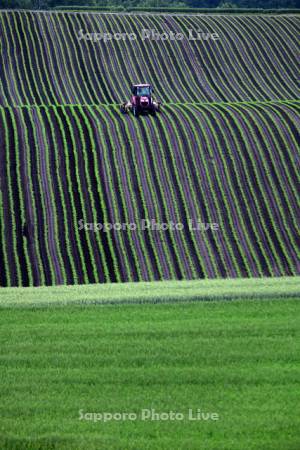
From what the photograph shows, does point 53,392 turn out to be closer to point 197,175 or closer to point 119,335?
point 119,335

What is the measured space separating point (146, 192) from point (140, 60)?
26572 mm

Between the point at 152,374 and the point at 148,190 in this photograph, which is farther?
the point at 148,190

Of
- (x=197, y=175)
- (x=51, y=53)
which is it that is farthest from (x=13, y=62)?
(x=197, y=175)

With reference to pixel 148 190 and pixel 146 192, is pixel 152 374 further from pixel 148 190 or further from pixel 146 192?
pixel 148 190

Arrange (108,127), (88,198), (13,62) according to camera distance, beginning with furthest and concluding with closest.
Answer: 1. (13,62)
2. (108,127)
3. (88,198)

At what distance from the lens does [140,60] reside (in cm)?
6156

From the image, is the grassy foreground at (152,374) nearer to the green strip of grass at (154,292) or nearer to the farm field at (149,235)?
the farm field at (149,235)

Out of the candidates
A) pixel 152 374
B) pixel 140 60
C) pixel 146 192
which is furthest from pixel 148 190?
pixel 140 60

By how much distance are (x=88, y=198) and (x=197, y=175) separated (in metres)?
4.29

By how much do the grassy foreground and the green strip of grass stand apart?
0.69 meters

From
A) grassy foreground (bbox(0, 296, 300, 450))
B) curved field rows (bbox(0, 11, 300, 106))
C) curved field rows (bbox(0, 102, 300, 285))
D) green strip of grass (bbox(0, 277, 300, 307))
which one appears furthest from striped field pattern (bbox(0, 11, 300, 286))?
grassy foreground (bbox(0, 296, 300, 450))

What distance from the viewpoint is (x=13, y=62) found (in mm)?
60719

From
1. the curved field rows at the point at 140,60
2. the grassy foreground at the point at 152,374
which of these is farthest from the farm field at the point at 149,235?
the curved field rows at the point at 140,60

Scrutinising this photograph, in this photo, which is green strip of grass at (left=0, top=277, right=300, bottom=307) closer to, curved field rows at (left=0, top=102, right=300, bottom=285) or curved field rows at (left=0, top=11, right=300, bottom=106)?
curved field rows at (left=0, top=102, right=300, bottom=285)
